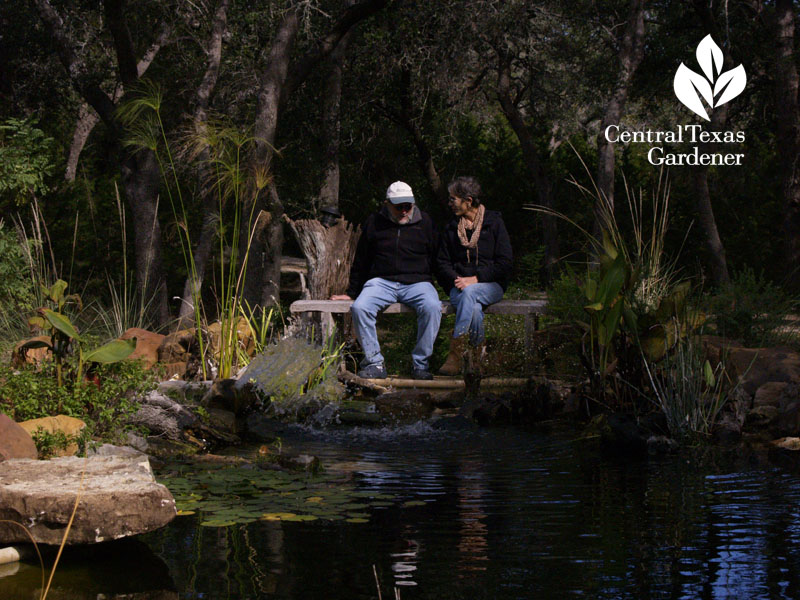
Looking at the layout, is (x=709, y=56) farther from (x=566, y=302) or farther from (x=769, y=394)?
(x=769, y=394)

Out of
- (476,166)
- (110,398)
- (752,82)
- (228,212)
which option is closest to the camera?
(110,398)

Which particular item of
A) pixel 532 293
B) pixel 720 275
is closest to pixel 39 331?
pixel 532 293

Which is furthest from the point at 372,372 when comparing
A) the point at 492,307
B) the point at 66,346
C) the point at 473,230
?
the point at 66,346

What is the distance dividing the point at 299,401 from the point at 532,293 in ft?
14.3

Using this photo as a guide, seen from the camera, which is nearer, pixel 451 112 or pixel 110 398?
pixel 110 398

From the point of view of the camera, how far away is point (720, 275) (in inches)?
528

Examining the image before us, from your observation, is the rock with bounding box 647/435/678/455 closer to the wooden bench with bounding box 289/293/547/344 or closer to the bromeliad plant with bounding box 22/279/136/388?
the wooden bench with bounding box 289/293/547/344

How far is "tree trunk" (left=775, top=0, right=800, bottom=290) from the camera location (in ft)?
38.7

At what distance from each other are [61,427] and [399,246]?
3.81 metres

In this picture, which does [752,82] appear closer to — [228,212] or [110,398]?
[228,212]

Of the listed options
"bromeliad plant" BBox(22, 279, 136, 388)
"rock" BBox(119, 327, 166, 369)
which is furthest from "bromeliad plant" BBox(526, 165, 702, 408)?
"rock" BBox(119, 327, 166, 369)

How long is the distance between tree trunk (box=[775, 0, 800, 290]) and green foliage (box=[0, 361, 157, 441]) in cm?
843

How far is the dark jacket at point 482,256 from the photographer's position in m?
8.34

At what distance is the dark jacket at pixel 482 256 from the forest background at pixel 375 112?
223 centimetres
